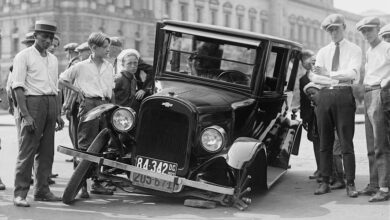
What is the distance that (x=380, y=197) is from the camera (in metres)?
6.35

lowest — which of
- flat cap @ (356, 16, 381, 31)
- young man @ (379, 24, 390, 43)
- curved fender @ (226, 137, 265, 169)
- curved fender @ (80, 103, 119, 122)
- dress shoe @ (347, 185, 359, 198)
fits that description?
dress shoe @ (347, 185, 359, 198)

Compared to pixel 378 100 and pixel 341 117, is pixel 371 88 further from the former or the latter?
pixel 341 117

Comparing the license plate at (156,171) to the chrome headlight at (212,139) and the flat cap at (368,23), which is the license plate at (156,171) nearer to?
the chrome headlight at (212,139)

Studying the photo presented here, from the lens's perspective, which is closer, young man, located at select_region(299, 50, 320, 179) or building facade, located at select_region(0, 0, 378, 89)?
young man, located at select_region(299, 50, 320, 179)

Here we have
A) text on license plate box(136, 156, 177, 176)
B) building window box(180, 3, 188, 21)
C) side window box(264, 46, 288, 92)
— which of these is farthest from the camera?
building window box(180, 3, 188, 21)

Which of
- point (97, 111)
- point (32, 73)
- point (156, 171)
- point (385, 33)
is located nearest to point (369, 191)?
point (385, 33)

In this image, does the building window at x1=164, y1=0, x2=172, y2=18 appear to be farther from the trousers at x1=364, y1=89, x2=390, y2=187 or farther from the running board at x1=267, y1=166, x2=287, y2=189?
the trousers at x1=364, y1=89, x2=390, y2=187

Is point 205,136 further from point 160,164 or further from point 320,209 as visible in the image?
point 320,209

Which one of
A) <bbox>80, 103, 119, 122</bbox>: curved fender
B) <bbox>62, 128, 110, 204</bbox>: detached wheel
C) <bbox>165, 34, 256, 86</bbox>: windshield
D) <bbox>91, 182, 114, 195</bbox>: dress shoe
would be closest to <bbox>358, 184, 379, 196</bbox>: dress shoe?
<bbox>165, 34, 256, 86</bbox>: windshield

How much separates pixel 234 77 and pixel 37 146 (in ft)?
8.34

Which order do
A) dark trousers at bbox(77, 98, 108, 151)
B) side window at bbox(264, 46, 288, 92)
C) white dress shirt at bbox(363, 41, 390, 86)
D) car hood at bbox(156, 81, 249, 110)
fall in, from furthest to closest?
side window at bbox(264, 46, 288, 92)
dark trousers at bbox(77, 98, 108, 151)
white dress shirt at bbox(363, 41, 390, 86)
car hood at bbox(156, 81, 249, 110)

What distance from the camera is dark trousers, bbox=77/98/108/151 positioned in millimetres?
6668

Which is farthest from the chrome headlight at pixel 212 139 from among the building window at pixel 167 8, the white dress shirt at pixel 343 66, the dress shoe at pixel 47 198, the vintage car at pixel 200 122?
the building window at pixel 167 8

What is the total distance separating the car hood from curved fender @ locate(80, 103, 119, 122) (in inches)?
24.6
